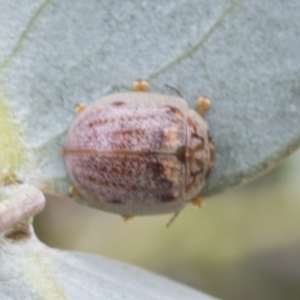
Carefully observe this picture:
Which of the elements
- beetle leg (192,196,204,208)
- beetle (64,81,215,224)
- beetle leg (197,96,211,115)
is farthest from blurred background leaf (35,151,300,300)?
beetle leg (197,96,211,115)

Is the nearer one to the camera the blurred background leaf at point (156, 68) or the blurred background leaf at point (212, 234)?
the blurred background leaf at point (156, 68)

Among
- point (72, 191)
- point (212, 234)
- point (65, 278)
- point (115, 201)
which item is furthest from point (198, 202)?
point (212, 234)

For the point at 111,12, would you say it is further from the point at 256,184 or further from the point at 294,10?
the point at 256,184

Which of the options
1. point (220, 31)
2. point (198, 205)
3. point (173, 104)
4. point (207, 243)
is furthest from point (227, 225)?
point (220, 31)

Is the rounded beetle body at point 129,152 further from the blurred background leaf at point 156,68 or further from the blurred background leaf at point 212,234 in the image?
the blurred background leaf at point 212,234

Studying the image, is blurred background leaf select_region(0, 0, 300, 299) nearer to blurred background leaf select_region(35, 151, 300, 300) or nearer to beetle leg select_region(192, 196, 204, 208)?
beetle leg select_region(192, 196, 204, 208)

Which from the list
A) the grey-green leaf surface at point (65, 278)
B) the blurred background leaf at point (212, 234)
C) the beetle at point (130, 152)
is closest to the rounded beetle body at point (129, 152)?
the beetle at point (130, 152)
